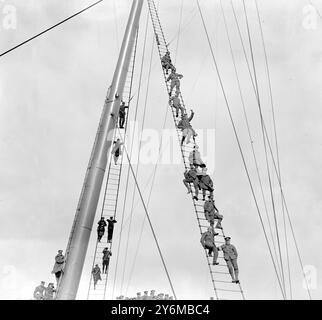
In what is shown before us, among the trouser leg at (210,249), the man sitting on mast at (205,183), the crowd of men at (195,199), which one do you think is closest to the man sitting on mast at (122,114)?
the crowd of men at (195,199)

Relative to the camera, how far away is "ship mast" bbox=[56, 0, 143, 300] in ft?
20.3

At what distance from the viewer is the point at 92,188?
7258 millimetres

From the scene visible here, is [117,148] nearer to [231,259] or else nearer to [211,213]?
[211,213]

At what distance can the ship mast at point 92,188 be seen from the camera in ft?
20.3

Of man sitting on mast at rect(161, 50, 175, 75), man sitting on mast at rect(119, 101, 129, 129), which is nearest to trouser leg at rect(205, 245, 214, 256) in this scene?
man sitting on mast at rect(119, 101, 129, 129)

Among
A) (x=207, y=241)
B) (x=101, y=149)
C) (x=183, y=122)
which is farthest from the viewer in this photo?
(x=183, y=122)

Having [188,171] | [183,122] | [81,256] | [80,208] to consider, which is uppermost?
[183,122]

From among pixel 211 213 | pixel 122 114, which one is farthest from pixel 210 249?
pixel 122 114

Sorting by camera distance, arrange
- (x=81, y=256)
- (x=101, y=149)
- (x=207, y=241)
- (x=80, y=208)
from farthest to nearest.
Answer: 1. (x=207, y=241)
2. (x=101, y=149)
3. (x=80, y=208)
4. (x=81, y=256)

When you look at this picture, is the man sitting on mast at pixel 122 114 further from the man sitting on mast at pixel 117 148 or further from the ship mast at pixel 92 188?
the ship mast at pixel 92 188
